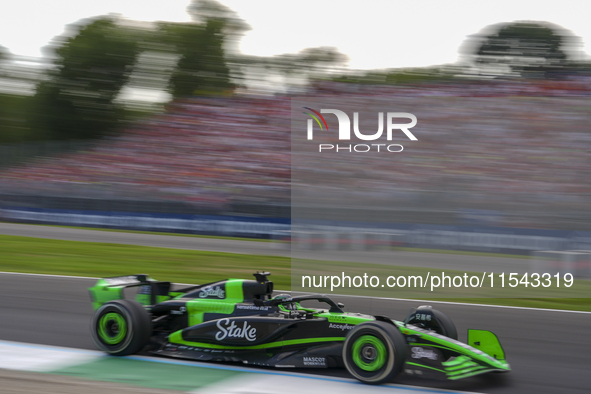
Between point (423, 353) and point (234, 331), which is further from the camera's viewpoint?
point (234, 331)

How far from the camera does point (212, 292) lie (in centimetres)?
486

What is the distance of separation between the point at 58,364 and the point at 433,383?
266 cm

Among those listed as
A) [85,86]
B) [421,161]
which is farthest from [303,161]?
[85,86]

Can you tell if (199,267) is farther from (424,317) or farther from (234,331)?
(424,317)

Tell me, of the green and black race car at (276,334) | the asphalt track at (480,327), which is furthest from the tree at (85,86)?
the green and black race car at (276,334)

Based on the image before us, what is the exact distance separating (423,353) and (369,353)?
1.19ft

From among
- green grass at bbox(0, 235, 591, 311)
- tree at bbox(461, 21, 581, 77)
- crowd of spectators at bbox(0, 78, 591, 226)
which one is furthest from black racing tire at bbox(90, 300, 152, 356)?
tree at bbox(461, 21, 581, 77)

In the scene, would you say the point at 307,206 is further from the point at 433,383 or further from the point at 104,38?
the point at 104,38

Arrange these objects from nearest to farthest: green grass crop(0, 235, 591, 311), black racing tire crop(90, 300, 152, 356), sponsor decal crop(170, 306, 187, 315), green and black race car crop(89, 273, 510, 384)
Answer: green and black race car crop(89, 273, 510, 384)
black racing tire crop(90, 300, 152, 356)
sponsor decal crop(170, 306, 187, 315)
green grass crop(0, 235, 591, 311)

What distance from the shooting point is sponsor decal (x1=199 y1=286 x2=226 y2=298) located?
15.9 feet

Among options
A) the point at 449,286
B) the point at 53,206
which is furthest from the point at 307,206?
the point at 53,206

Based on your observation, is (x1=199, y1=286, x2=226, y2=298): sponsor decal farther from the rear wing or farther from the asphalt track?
the asphalt track

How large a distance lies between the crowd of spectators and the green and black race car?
4347mm

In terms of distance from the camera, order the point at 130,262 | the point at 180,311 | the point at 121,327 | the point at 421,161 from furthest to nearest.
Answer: the point at 421,161, the point at 130,262, the point at 180,311, the point at 121,327
